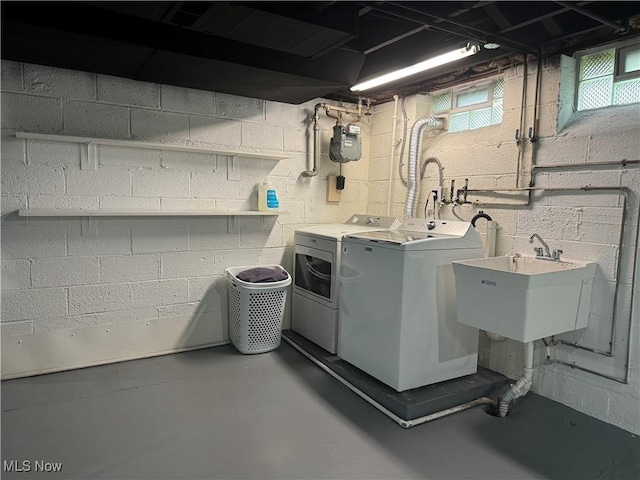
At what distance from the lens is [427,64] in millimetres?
2871

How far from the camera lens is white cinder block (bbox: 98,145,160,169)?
10.1ft

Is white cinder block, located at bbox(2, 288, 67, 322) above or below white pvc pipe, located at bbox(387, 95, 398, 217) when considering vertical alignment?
below

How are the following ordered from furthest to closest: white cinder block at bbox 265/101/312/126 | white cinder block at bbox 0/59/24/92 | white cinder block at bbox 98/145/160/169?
white cinder block at bbox 265/101/312/126, white cinder block at bbox 98/145/160/169, white cinder block at bbox 0/59/24/92

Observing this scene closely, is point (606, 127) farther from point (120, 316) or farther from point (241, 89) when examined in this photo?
point (120, 316)

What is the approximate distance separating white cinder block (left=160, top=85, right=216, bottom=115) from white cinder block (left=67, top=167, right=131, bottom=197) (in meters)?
0.64

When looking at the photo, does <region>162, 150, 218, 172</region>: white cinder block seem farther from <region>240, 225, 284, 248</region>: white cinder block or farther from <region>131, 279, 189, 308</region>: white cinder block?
<region>131, 279, 189, 308</region>: white cinder block

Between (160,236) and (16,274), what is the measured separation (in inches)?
38.7

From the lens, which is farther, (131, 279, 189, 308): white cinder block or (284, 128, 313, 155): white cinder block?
(284, 128, 313, 155): white cinder block

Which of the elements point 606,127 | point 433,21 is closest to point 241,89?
point 433,21

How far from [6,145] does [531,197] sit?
3579mm

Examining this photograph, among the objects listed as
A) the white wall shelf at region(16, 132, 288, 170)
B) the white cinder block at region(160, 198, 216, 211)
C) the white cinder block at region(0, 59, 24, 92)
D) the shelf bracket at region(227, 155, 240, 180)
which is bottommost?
the white cinder block at region(160, 198, 216, 211)

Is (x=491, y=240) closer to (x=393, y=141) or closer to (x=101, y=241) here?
(x=393, y=141)

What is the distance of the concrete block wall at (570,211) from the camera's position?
2.38 meters

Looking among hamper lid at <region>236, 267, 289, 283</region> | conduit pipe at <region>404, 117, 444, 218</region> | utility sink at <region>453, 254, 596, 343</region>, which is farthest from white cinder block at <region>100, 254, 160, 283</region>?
utility sink at <region>453, 254, 596, 343</region>
